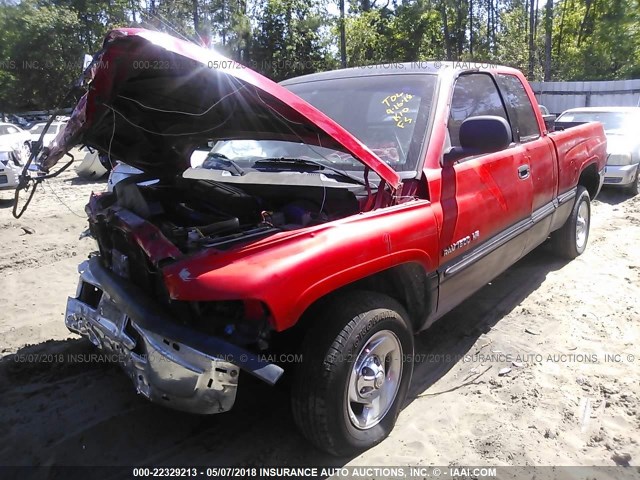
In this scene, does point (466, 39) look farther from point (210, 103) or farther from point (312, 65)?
point (210, 103)

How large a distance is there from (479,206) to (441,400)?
48.6 inches

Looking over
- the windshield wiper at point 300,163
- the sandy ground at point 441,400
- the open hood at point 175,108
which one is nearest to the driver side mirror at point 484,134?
the open hood at point 175,108

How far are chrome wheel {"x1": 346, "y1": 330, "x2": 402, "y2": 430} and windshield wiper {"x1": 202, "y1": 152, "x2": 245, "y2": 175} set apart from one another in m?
1.40

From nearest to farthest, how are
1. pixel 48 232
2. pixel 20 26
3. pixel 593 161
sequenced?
pixel 593 161 < pixel 48 232 < pixel 20 26

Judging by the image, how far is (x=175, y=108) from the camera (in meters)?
2.62

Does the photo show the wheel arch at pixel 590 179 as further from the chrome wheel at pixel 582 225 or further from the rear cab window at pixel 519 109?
the rear cab window at pixel 519 109

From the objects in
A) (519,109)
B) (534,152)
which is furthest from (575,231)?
(519,109)

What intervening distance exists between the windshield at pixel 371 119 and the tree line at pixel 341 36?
2179 centimetres

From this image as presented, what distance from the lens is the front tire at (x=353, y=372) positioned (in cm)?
227

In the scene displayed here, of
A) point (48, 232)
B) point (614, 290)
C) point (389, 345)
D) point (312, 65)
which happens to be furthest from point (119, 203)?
point (312, 65)

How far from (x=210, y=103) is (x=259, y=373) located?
1.32m

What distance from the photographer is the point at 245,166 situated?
3.31 meters

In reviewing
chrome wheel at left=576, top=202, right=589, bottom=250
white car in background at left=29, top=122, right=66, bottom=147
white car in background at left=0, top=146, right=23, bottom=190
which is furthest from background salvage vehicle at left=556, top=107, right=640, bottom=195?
white car in background at left=0, top=146, right=23, bottom=190

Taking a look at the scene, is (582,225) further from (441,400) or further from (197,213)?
(197,213)
